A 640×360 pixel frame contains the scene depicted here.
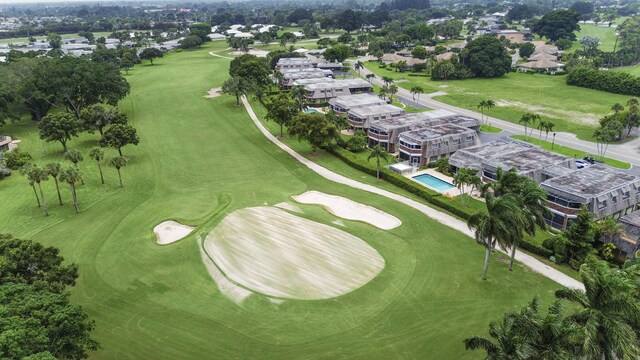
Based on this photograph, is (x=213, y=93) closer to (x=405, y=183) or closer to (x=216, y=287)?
(x=405, y=183)

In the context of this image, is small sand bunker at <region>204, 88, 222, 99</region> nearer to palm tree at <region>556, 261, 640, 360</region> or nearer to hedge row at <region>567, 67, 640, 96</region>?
hedge row at <region>567, 67, 640, 96</region>

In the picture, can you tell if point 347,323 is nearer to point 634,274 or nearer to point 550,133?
point 634,274

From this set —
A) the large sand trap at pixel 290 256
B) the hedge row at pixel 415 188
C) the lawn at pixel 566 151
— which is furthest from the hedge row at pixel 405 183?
the lawn at pixel 566 151

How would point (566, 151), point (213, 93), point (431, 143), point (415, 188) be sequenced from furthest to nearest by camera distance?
1. point (213, 93)
2. point (566, 151)
3. point (431, 143)
4. point (415, 188)

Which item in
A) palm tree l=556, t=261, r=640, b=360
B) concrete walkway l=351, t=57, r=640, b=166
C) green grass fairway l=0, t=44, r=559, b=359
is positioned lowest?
green grass fairway l=0, t=44, r=559, b=359

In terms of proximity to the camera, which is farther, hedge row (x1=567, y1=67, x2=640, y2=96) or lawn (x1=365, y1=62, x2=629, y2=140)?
hedge row (x1=567, y1=67, x2=640, y2=96)

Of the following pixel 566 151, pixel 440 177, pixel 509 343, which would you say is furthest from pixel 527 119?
pixel 509 343

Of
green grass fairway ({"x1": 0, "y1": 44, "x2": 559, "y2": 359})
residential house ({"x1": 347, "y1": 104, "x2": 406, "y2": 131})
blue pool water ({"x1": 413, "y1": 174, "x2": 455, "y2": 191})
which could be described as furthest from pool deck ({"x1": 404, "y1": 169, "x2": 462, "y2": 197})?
residential house ({"x1": 347, "y1": 104, "x2": 406, "y2": 131})
